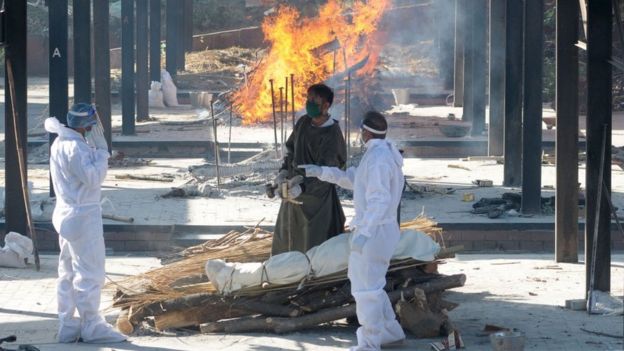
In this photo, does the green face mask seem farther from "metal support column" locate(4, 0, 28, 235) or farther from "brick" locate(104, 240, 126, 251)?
"brick" locate(104, 240, 126, 251)

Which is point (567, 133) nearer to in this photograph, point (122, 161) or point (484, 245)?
point (484, 245)

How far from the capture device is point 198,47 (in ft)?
137

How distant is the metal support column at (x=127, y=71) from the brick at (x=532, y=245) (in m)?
10.8

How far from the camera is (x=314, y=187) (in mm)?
9352

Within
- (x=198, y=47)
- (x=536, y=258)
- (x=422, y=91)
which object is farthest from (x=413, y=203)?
(x=198, y=47)

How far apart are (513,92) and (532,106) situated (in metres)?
1.91

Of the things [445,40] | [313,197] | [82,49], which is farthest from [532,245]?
[445,40]

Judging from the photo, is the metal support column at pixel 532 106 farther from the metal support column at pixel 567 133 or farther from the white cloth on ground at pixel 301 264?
the white cloth on ground at pixel 301 264

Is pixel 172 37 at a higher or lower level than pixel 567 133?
higher

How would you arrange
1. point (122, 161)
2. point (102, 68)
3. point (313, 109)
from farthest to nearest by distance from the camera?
point (122, 161) < point (102, 68) < point (313, 109)

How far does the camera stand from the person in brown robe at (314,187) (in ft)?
30.6

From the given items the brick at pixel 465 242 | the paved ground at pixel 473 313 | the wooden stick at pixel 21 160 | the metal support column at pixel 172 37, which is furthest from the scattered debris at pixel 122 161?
the metal support column at pixel 172 37

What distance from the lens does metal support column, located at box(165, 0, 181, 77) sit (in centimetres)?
3259

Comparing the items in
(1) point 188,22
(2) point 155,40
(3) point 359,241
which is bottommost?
(3) point 359,241
